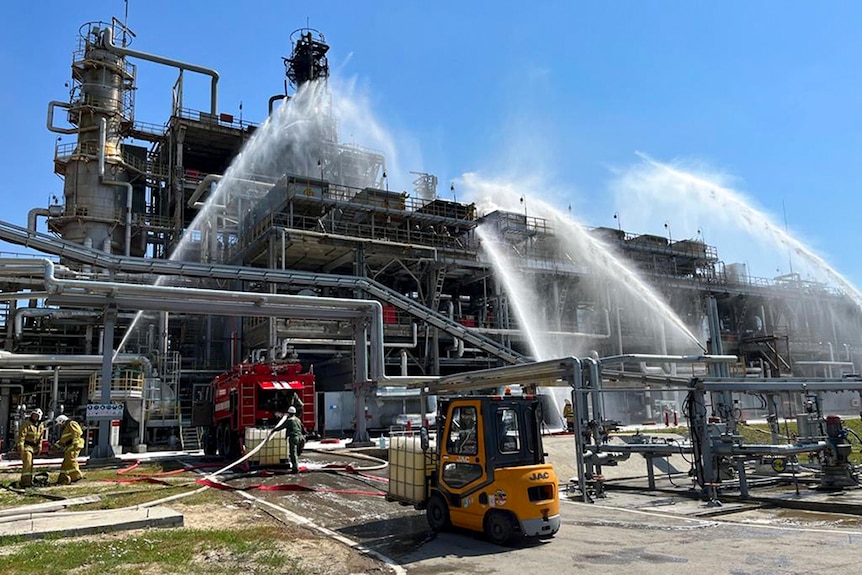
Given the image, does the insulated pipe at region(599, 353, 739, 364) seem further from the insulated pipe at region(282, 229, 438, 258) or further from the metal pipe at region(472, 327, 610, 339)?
the metal pipe at region(472, 327, 610, 339)

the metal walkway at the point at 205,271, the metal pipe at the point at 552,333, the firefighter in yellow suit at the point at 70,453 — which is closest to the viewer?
the firefighter in yellow suit at the point at 70,453

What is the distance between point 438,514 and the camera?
9.59 m

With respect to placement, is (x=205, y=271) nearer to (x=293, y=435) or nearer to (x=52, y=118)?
(x=293, y=435)

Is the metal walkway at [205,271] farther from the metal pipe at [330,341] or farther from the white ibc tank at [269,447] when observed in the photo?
the white ibc tank at [269,447]

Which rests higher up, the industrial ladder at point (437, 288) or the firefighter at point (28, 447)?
the industrial ladder at point (437, 288)

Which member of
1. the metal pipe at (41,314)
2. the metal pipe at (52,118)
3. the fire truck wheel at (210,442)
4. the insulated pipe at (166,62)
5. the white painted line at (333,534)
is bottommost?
the white painted line at (333,534)

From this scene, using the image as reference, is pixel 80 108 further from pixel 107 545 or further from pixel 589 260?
pixel 107 545

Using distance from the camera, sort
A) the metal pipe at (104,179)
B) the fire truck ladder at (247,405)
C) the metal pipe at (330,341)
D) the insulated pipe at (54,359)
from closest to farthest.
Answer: the fire truck ladder at (247,405)
the insulated pipe at (54,359)
the metal pipe at (330,341)
the metal pipe at (104,179)

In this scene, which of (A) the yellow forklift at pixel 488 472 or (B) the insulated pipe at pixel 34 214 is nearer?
(A) the yellow forklift at pixel 488 472

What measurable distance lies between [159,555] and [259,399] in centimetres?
1128

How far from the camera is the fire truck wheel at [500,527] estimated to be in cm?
864

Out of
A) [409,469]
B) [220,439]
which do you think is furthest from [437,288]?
[409,469]

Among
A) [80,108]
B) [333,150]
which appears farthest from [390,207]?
[80,108]

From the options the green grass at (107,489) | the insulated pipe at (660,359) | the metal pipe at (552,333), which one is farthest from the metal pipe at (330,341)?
the insulated pipe at (660,359)
